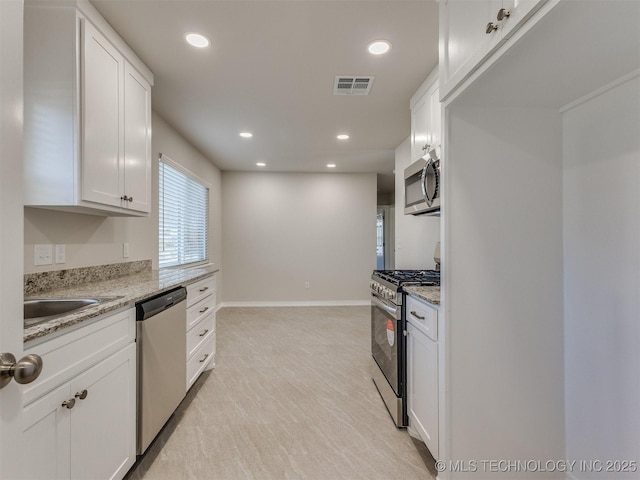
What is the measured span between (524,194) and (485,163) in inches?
10.0

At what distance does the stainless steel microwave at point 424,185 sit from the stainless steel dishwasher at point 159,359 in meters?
1.74

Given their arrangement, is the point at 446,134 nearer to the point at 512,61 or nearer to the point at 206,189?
the point at 512,61

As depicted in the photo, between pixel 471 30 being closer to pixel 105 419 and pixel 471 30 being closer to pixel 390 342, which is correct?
pixel 390 342

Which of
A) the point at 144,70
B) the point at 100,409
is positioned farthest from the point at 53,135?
the point at 100,409

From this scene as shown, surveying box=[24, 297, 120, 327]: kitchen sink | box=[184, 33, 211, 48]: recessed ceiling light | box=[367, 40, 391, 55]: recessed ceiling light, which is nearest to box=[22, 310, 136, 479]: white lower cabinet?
box=[24, 297, 120, 327]: kitchen sink

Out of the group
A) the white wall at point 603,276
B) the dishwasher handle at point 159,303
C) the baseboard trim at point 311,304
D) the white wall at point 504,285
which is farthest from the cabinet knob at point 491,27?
the baseboard trim at point 311,304

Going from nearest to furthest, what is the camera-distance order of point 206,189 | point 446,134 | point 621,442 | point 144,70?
1. point 621,442
2. point 446,134
3. point 144,70
4. point 206,189

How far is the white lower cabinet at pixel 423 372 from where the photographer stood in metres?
1.51

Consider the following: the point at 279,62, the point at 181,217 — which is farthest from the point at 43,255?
the point at 181,217

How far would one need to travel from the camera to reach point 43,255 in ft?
5.57

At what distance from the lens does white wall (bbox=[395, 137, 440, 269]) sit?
10.3 ft

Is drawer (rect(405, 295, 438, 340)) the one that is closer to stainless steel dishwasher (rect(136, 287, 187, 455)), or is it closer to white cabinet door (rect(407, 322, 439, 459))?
white cabinet door (rect(407, 322, 439, 459))

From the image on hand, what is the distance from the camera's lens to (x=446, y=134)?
1.44 meters

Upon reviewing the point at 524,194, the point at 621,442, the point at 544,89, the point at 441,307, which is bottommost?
the point at 621,442
